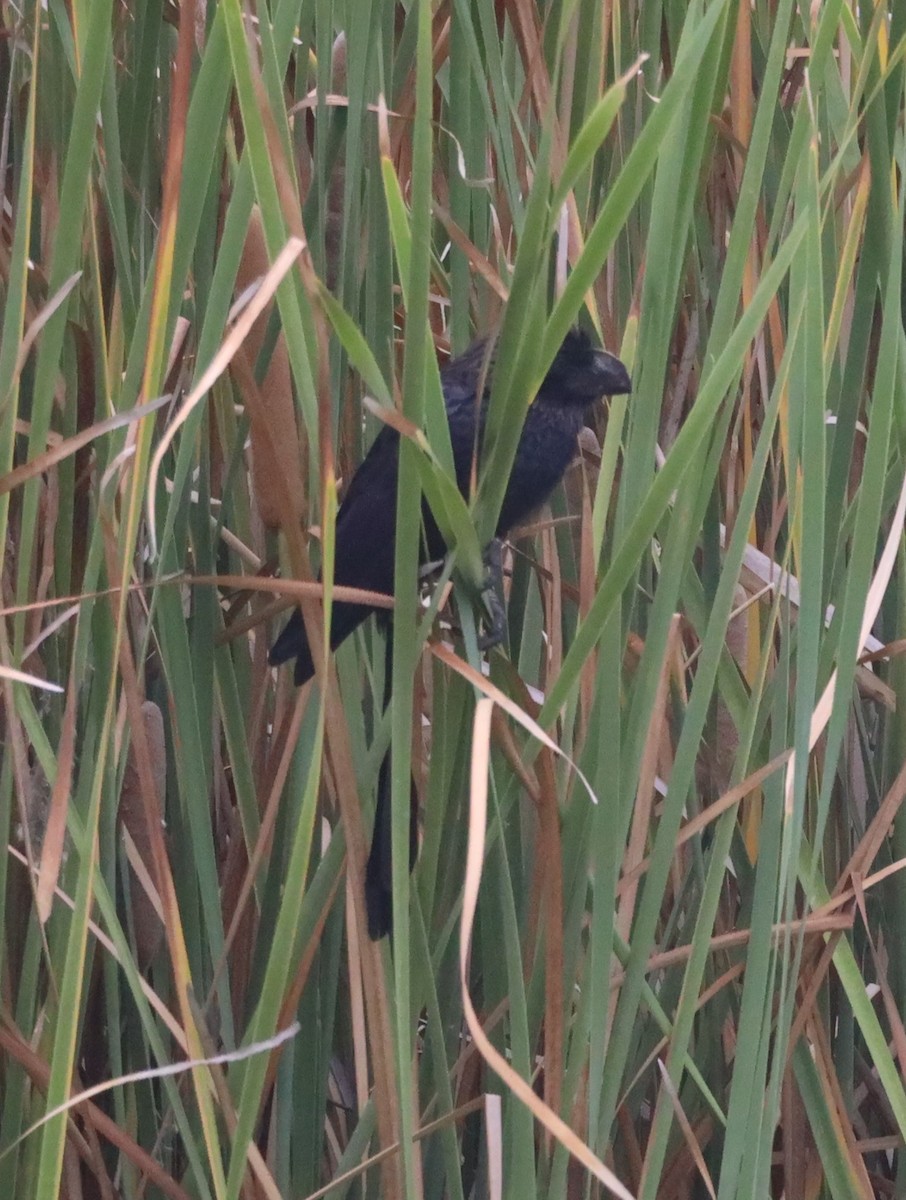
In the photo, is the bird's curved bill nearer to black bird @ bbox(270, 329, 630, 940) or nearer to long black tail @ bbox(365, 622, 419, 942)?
black bird @ bbox(270, 329, 630, 940)

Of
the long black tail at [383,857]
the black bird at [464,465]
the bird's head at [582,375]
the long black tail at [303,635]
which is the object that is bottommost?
the long black tail at [383,857]

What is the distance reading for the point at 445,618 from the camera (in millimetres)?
849

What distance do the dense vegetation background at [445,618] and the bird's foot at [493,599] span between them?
0.07 feet

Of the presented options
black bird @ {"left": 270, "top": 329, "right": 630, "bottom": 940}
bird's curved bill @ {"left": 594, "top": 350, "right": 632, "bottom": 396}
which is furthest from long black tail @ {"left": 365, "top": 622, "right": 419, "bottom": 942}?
bird's curved bill @ {"left": 594, "top": 350, "right": 632, "bottom": 396}

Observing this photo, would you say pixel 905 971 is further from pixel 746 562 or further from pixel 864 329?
pixel 864 329

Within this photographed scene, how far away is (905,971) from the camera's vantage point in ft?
2.39

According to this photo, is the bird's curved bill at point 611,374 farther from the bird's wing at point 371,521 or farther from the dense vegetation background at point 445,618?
the bird's wing at point 371,521

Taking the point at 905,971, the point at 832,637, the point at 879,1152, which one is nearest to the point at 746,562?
the point at 832,637

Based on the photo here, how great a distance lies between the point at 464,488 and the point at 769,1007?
1.41 ft

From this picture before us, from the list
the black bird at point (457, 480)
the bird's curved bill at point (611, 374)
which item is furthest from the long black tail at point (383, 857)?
the bird's curved bill at point (611, 374)

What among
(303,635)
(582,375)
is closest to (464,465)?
(582,375)

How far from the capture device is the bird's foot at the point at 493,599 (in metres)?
0.65

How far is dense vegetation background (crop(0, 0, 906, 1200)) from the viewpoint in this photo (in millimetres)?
521

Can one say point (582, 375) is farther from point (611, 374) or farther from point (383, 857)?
point (383, 857)
